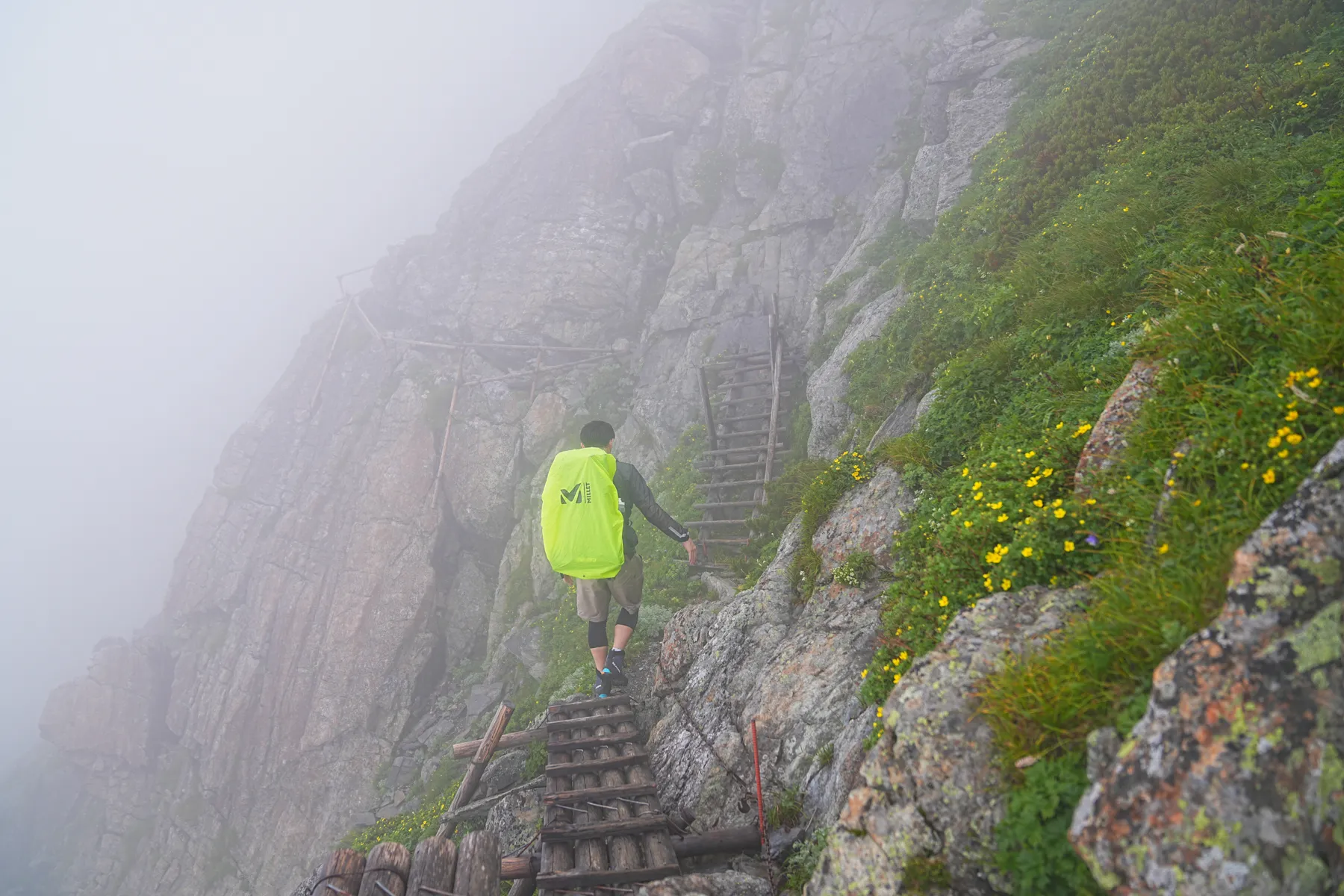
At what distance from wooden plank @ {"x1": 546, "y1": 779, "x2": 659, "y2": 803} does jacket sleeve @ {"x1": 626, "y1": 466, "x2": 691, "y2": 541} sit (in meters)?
3.02

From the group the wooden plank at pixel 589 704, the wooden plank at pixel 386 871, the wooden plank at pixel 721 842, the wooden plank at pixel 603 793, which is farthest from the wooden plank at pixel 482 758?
the wooden plank at pixel 721 842

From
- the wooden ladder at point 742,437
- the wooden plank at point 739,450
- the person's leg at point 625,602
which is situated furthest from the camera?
the wooden plank at point 739,450

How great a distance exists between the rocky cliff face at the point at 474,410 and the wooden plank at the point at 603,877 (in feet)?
29.6

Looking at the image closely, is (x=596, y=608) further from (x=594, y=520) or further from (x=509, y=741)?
(x=509, y=741)

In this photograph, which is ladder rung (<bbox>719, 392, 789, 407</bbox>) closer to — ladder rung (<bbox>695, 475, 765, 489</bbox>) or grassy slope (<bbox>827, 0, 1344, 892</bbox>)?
ladder rung (<bbox>695, 475, 765, 489</bbox>)

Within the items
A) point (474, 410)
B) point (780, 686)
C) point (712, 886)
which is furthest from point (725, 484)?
point (474, 410)

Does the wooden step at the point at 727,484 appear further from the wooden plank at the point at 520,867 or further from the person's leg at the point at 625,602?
the wooden plank at the point at 520,867

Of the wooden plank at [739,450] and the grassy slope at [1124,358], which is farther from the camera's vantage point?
the wooden plank at [739,450]

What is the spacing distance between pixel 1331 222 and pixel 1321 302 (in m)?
1.27

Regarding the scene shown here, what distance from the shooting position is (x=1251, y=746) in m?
2.08

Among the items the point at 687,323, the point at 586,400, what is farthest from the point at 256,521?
the point at 687,323

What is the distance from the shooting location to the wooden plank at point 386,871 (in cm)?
474

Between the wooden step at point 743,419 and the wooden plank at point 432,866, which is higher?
the wooden plank at point 432,866

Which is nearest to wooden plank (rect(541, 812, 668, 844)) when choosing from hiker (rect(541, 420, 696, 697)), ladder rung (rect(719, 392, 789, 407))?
hiker (rect(541, 420, 696, 697))
